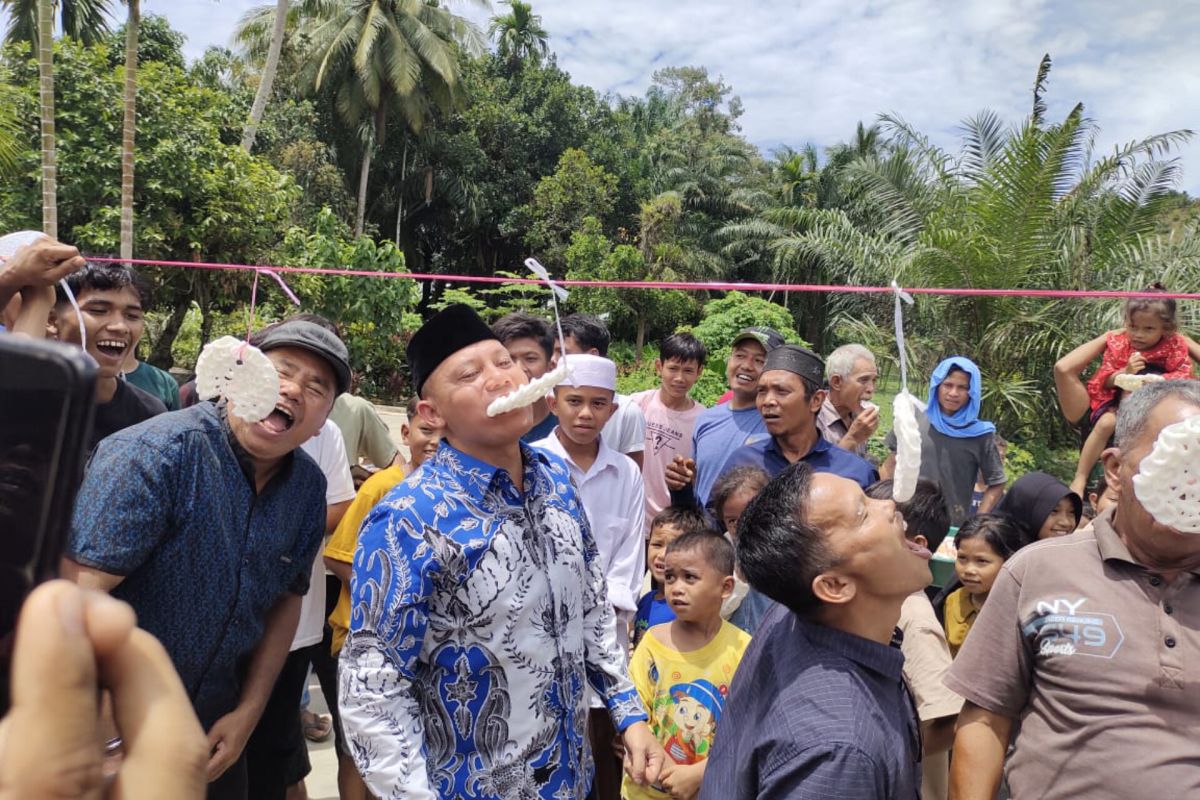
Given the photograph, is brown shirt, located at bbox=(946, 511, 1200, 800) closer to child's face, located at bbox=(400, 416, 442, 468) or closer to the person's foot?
child's face, located at bbox=(400, 416, 442, 468)

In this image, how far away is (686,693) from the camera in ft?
7.89

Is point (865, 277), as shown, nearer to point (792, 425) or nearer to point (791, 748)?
point (792, 425)

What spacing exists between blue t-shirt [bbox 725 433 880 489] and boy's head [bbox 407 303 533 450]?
128 centimetres

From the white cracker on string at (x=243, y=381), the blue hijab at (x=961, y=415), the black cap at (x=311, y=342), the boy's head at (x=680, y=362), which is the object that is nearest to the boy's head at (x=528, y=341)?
the boy's head at (x=680, y=362)

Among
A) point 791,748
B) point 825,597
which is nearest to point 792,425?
point 825,597

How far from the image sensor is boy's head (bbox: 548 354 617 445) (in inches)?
124

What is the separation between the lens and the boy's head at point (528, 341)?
3.62 metres

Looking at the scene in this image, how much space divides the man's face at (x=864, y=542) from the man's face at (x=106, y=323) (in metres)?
2.27

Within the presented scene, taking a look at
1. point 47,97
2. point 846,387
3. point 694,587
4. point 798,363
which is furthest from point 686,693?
point 47,97

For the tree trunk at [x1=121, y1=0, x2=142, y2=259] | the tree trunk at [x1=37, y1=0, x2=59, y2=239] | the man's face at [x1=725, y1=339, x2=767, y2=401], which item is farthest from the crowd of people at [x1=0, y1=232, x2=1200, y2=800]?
the tree trunk at [x1=121, y1=0, x2=142, y2=259]

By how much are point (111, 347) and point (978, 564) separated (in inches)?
123

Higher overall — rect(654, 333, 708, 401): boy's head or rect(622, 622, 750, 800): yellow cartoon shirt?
rect(654, 333, 708, 401): boy's head

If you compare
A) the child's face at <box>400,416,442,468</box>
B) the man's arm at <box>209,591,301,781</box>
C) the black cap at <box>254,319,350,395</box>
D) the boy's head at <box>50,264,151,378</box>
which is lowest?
the man's arm at <box>209,591,301,781</box>

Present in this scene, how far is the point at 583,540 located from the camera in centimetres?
203
